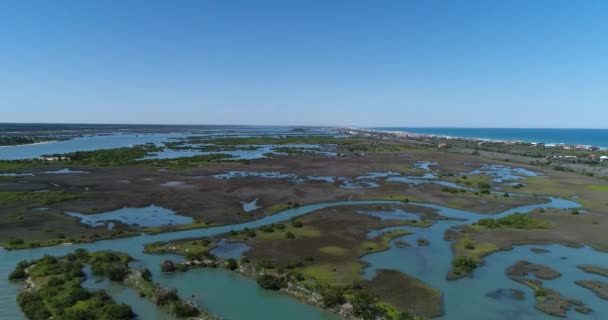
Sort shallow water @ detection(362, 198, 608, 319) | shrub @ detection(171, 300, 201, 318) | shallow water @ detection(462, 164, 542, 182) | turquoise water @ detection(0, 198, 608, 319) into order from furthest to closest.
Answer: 1. shallow water @ detection(462, 164, 542, 182)
2. shallow water @ detection(362, 198, 608, 319)
3. turquoise water @ detection(0, 198, 608, 319)
4. shrub @ detection(171, 300, 201, 318)

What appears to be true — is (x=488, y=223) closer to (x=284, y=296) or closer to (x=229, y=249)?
(x=284, y=296)

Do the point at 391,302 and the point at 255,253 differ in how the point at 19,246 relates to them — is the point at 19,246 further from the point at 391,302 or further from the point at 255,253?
the point at 391,302

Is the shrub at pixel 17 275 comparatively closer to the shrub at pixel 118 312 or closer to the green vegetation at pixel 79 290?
the green vegetation at pixel 79 290

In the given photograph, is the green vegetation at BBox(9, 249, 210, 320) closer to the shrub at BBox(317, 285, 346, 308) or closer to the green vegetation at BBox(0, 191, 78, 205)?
the shrub at BBox(317, 285, 346, 308)

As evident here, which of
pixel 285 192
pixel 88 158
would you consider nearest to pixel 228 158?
pixel 88 158

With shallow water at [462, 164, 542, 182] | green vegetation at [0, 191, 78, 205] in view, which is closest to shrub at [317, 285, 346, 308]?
green vegetation at [0, 191, 78, 205]

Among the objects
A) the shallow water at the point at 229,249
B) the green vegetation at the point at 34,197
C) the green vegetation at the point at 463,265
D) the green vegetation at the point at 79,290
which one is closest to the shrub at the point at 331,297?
the green vegetation at the point at 79,290
